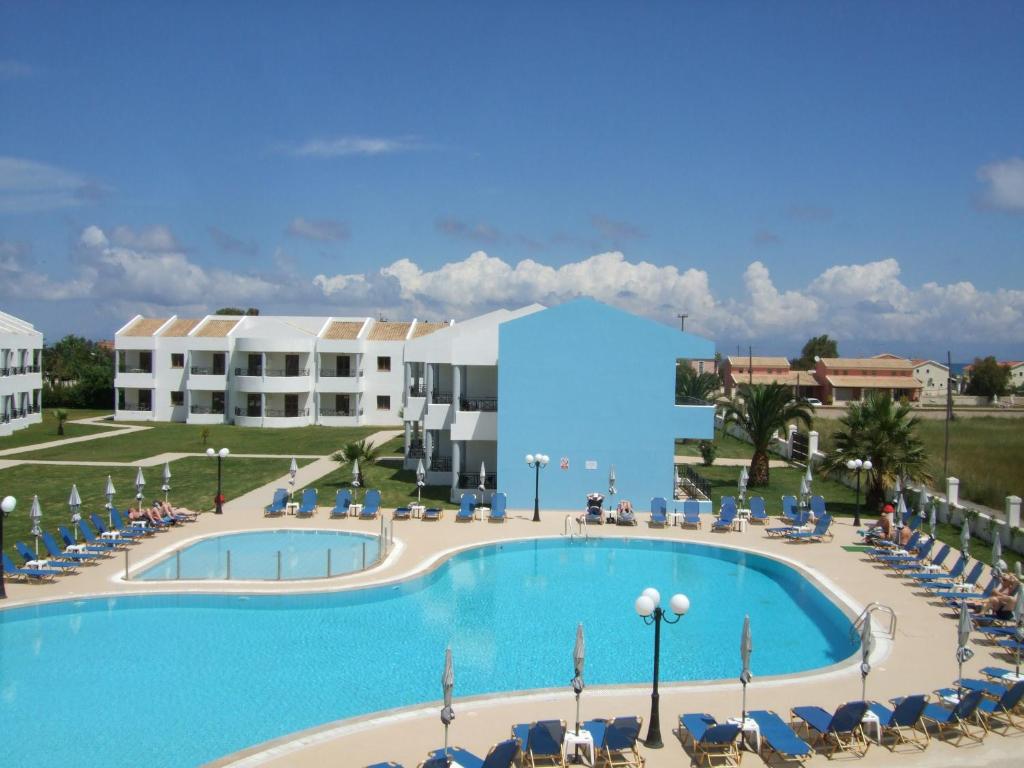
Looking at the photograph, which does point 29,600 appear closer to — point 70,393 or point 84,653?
point 84,653

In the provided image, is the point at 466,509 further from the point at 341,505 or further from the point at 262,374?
the point at 262,374

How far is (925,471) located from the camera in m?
26.4

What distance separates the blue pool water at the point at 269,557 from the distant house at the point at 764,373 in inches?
3065

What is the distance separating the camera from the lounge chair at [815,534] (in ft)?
77.2

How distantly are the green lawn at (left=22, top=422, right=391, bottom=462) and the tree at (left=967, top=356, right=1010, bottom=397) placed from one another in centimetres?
8562

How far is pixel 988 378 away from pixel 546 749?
11175 cm

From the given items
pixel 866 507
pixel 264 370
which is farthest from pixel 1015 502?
pixel 264 370

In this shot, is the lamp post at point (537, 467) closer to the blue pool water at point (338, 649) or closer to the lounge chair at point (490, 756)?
the blue pool water at point (338, 649)

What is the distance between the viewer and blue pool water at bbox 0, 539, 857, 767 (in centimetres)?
1245

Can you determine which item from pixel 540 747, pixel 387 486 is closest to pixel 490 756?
pixel 540 747

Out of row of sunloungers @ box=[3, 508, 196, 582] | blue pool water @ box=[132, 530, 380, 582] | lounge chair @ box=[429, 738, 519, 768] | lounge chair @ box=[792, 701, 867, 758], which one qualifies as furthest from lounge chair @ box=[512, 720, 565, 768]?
row of sunloungers @ box=[3, 508, 196, 582]

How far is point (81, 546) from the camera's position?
20.9 metres

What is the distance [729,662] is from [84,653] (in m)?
11.8

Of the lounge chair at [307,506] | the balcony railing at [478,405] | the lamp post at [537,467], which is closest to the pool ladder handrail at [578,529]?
the lamp post at [537,467]
